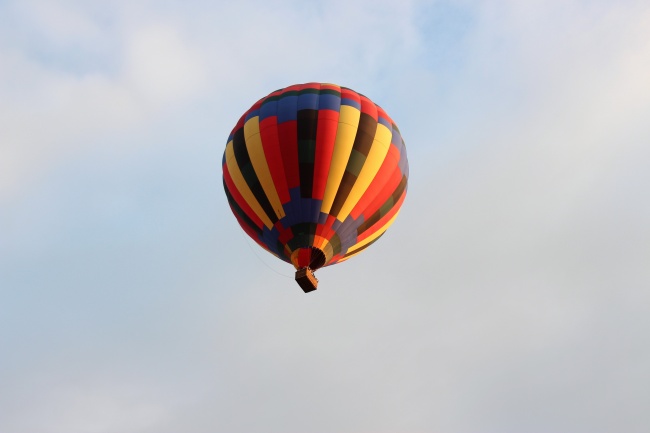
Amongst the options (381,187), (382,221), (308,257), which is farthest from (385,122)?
(308,257)

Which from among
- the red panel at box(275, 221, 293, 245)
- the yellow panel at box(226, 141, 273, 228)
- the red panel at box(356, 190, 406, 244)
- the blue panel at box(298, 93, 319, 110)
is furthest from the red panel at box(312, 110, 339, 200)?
the red panel at box(356, 190, 406, 244)

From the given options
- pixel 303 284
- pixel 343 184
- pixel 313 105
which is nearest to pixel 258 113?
pixel 313 105

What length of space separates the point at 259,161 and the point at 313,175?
1.85 meters

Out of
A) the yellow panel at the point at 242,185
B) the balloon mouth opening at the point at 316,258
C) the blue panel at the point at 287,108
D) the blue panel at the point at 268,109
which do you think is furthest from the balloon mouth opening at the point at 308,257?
the blue panel at the point at 268,109

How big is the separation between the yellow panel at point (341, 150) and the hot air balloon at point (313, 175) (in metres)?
0.03

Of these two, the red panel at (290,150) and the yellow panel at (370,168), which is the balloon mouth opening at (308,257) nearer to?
the yellow panel at (370,168)

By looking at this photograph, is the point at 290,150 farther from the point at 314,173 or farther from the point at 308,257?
the point at 308,257

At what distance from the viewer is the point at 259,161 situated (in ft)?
89.2

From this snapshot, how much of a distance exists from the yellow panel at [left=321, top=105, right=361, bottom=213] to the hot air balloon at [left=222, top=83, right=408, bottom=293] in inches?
1.2

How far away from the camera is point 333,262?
90.6 ft

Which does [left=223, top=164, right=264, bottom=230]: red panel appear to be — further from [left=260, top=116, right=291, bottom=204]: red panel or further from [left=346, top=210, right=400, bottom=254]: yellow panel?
[left=346, top=210, right=400, bottom=254]: yellow panel

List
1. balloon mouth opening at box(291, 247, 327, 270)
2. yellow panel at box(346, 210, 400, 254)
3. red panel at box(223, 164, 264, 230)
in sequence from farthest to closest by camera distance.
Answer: yellow panel at box(346, 210, 400, 254), red panel at box(223, 164, 264, 230), balloon mouth opening at box(291, 247, 327, 270)

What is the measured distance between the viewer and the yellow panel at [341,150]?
2648 centimetres

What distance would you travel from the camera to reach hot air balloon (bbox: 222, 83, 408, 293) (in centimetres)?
2644
